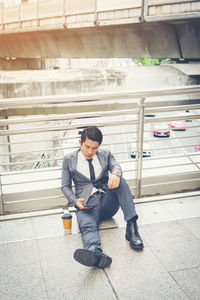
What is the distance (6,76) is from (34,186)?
1142cm

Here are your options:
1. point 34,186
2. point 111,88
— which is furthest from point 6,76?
point 34,186

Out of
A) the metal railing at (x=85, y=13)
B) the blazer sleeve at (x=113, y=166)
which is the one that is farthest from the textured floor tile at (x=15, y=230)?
the metal railing at (x=85, y=13)

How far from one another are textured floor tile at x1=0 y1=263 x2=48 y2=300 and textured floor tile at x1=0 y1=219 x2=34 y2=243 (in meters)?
0.54

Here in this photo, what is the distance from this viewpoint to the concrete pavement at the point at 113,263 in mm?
2363

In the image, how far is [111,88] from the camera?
14.0 m

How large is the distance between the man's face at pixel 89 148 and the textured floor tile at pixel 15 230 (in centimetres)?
105

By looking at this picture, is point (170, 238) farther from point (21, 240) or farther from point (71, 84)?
point (71, 84)

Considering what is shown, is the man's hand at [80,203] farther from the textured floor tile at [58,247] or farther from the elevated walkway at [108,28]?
the elevated walkway at [108,28]

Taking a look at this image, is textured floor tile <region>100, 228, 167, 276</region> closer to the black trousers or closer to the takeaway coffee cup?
the black trousers

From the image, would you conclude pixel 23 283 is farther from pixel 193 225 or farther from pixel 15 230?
pixel 193 225

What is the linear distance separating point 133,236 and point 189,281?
685 millimetres

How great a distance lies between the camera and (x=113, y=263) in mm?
2719

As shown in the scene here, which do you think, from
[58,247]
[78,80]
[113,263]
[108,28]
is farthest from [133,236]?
[78,80]

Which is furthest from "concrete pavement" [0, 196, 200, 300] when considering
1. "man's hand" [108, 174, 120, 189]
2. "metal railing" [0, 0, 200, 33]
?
"metal railing" [0, 0, 200, 33]
